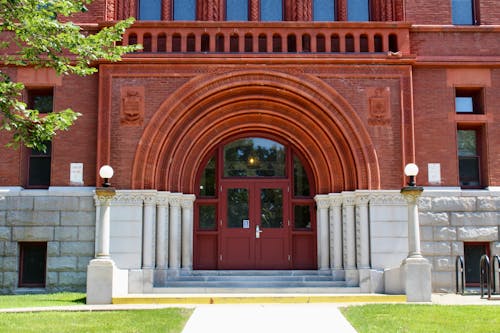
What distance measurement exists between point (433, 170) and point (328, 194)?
2537mm

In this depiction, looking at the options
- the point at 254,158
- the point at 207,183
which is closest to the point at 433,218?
the point at 254,158

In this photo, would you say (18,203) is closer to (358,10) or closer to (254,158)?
(254,158)

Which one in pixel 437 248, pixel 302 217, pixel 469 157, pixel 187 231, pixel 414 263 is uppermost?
pixel 469 157

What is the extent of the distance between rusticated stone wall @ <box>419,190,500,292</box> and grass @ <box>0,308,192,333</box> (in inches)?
251

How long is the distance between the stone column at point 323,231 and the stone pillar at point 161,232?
12.3 feet

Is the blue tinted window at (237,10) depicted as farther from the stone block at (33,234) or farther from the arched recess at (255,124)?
the stone block at (33,234)

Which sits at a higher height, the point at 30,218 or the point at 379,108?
the point at 379,108

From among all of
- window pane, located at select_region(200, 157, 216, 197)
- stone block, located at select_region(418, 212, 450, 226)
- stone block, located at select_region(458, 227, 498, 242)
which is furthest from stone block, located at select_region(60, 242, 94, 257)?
stone block, located at select_region(458, 227, 498, 242)

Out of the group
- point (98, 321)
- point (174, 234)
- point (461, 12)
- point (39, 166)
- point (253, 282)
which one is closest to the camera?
point (98, 321)

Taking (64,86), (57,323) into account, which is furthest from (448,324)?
(64,86)

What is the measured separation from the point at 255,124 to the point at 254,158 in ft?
3.26

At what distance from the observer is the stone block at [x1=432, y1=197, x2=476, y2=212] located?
1559 centimetres

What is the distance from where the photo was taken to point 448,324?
10.2 m

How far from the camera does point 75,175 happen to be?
15.7m
